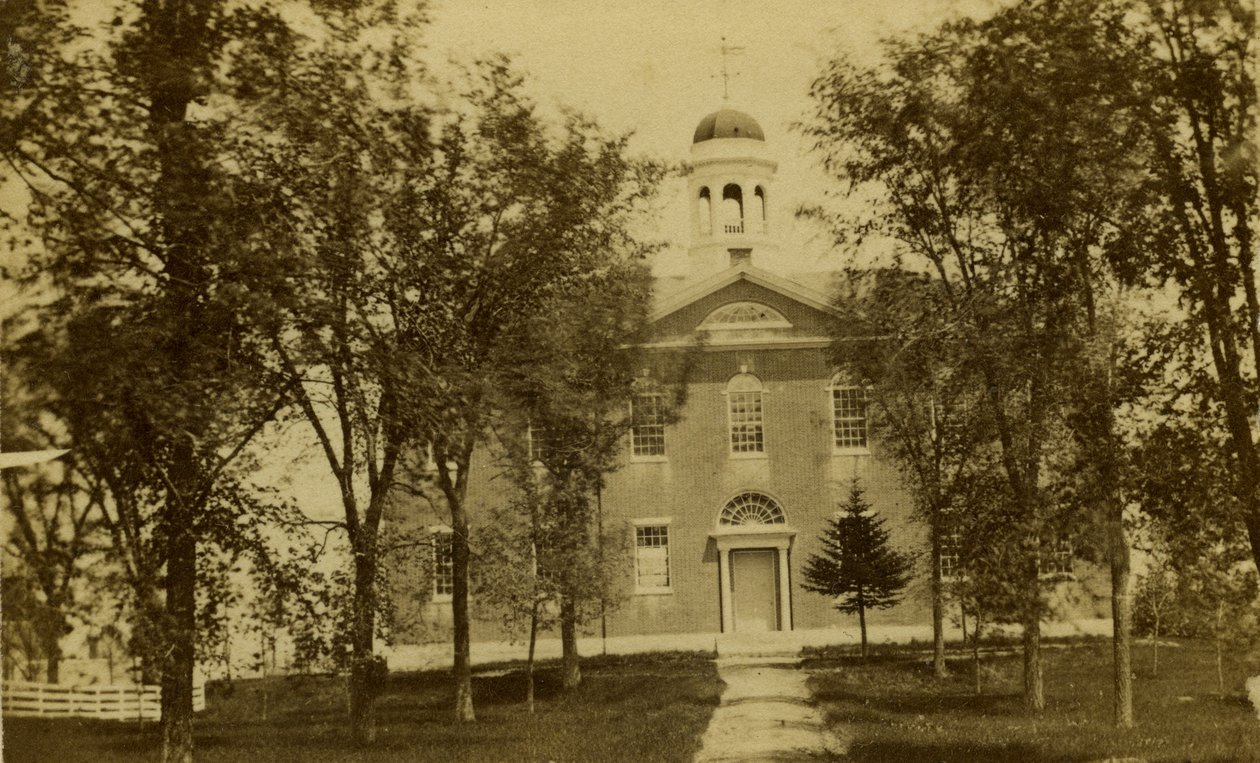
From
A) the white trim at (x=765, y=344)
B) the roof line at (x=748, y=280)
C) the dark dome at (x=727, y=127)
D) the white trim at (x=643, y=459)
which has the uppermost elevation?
the dark dome at (x=727, y=127)

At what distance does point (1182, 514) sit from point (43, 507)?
19.0 ft

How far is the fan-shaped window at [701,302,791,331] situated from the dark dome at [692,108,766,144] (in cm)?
100

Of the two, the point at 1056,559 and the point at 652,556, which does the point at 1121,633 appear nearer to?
the point at 1056,559

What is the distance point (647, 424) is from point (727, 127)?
178cm

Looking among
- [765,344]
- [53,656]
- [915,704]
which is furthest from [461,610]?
[915,704]

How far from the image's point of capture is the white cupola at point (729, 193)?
6352mm

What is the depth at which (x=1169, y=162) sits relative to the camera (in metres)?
5.88

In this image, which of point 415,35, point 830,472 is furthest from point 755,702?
point 415,35

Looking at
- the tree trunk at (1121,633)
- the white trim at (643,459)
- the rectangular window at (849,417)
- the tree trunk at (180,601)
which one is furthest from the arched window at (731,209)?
the tree trunk at (180,601)

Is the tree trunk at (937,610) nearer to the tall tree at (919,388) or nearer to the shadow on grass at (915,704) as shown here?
the tall tree at (919,388)

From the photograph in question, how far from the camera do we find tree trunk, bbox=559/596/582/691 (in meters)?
6.91

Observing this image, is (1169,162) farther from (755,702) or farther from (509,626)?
(509,626)

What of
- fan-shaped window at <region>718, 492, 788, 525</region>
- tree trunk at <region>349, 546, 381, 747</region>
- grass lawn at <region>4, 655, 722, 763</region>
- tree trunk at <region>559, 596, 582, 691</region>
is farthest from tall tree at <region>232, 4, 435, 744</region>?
fan-shaped window at <region>718, 492, 788, 525</region>

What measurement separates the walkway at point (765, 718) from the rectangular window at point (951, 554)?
3.37 feet
